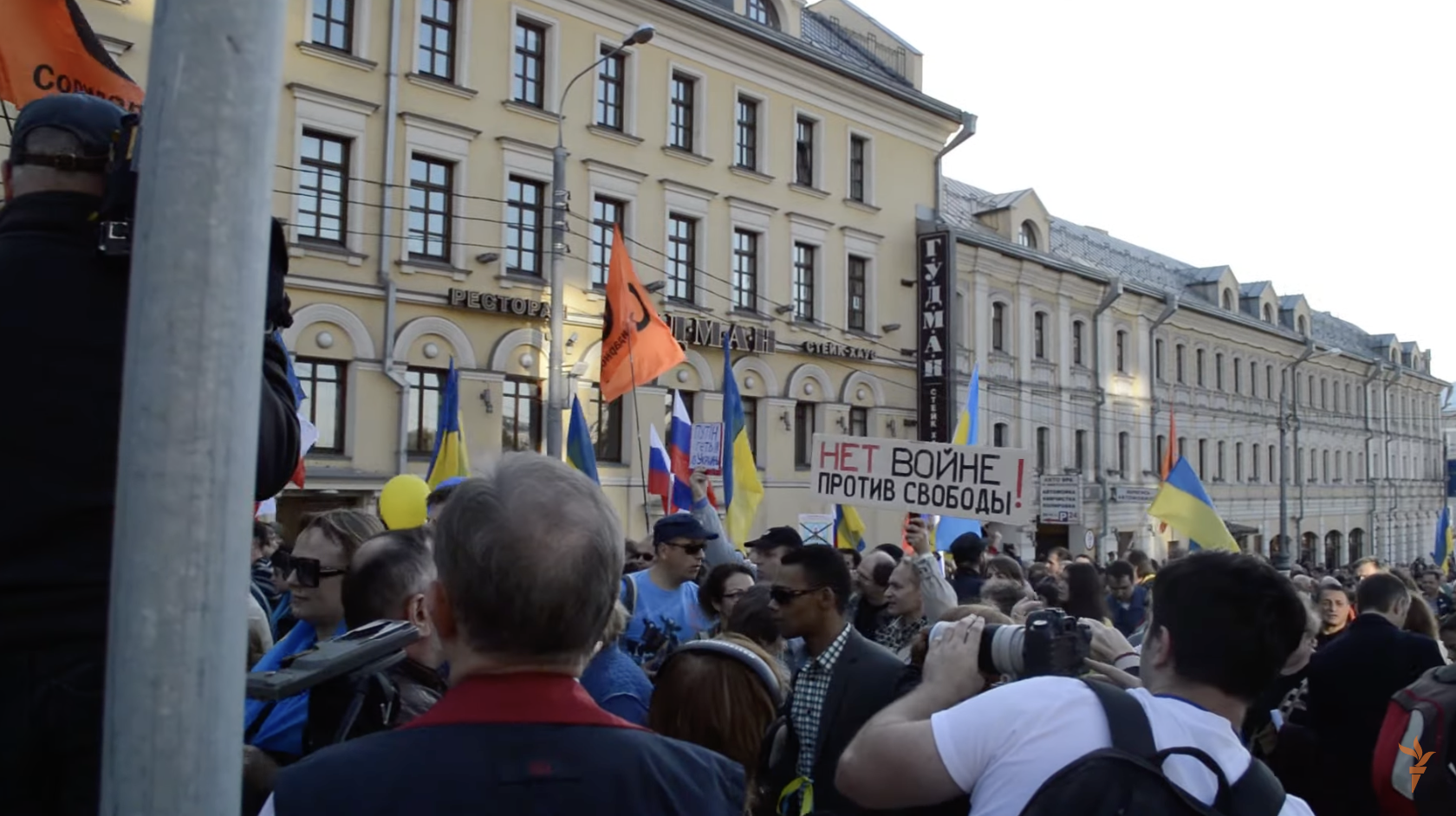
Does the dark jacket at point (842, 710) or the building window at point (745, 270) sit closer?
the dark jacket at point (842, 710)

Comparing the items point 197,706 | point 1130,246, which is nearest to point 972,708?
point 197,706

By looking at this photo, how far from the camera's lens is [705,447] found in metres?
14.8

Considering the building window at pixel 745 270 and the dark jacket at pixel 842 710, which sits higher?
the building window at pixel 745 270

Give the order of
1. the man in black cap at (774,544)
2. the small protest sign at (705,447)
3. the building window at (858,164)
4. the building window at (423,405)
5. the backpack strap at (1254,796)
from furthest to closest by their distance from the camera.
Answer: the building window at (858,164) → the building window at (423,405) → the small protest sign at (705,447) → the man in black cap at (774,544) → the backpack strap at (1254,796)

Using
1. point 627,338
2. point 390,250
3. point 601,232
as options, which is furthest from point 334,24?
point 627,338

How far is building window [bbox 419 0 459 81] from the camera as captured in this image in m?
18.3

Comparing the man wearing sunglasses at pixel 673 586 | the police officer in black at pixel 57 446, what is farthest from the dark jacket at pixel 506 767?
the man wearing sunglasses at pixel 673 586

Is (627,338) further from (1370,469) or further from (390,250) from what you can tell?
(1370,469)

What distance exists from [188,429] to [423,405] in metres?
17.3

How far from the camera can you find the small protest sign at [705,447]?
14.5 metres

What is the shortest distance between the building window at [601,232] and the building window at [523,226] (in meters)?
1.00

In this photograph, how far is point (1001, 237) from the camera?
30.7 meters

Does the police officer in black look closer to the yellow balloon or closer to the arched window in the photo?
the yellow balloon

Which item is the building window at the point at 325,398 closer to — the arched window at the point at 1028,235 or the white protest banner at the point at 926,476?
the white protest banner at the point at 926,476
